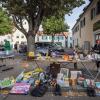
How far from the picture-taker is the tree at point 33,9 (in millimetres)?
26062

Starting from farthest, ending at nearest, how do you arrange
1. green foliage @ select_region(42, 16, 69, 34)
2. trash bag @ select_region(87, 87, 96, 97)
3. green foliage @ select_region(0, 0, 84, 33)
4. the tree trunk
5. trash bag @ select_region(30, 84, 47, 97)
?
green foliage @ select_region(42, 16, 69, 34), the tree trunk, green foliage @ select_region(0, 0, 84, 33), trash bag @ select_region(87, 87, 96, 97), trash bag @ select_region(30, 84, 47, 97)

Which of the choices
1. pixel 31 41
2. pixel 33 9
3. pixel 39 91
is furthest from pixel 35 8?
pixel 39 91

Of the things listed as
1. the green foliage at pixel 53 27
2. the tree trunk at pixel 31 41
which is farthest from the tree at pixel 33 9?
the green foliage at pixel 53 27

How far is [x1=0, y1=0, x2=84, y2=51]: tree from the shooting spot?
85.5 feet

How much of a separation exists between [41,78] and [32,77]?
0.44 m

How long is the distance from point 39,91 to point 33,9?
17995mm

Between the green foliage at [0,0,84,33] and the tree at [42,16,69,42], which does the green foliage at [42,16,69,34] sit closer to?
the tree at [42,16,69,42]

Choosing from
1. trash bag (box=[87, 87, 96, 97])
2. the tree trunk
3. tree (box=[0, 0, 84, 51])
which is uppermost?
tree (box=[0, 0, 84, 51])

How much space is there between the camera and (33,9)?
27.5m

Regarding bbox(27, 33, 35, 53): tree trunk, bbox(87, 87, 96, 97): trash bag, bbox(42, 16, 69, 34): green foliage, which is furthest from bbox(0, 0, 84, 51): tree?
bbox(42, 16, 69, 34): green foliage

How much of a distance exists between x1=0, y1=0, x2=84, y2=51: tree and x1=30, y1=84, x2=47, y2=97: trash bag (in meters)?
15.9

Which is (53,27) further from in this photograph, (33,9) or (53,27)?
(33,9)

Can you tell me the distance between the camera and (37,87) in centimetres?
1034

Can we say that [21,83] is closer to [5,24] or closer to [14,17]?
[14,17]
